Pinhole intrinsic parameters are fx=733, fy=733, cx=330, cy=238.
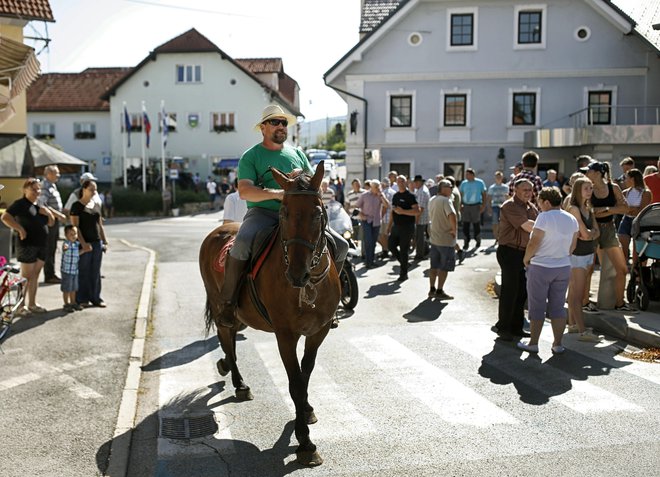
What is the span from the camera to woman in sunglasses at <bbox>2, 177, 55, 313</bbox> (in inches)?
436

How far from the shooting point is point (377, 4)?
38.1m

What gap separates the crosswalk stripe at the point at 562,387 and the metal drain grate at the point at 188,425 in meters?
3.20

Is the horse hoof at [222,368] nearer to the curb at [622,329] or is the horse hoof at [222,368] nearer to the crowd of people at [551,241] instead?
the crowd of people at [551,241]

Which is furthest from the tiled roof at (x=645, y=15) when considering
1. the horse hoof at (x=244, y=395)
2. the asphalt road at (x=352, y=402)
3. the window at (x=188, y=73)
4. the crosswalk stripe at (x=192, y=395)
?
the window at (x=188, y=73)

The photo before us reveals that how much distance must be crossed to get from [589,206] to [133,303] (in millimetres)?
7412

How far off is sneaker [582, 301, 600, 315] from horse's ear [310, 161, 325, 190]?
633 cm

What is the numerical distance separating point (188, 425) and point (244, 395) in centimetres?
85

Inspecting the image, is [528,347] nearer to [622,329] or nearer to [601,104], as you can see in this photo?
[622,329]

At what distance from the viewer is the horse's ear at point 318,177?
17.8 ft

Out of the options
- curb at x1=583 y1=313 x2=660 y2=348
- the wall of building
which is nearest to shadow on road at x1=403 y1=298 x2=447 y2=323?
curb at x1=583 y1=313 x2=660 y2=348

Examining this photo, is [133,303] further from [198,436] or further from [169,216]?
[169,216]

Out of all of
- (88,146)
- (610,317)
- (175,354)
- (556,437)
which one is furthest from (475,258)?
(88,146)

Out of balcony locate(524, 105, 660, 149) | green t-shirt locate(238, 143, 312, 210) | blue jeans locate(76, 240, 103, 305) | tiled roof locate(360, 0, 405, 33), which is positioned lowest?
blue jeans locate(76, 240, 103, 305)

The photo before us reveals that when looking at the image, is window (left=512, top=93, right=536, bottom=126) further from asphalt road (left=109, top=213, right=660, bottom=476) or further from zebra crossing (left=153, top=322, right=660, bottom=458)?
zebra crossing (left=153, top=322, right=660, bottom=458)
